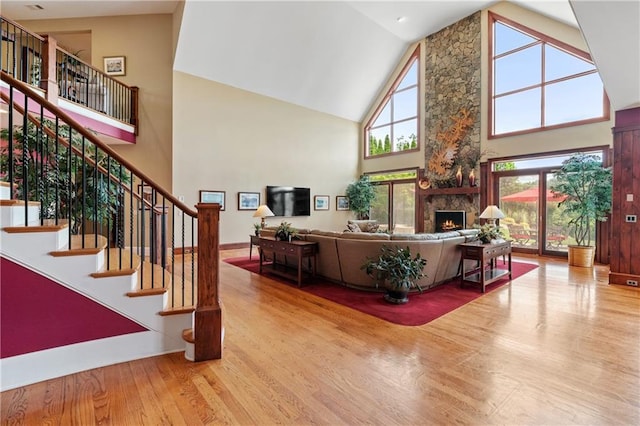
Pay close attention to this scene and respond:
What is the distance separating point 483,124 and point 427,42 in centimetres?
319

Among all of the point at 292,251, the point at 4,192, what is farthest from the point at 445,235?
the point at 4,192

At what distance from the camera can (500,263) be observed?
6137 millimetres

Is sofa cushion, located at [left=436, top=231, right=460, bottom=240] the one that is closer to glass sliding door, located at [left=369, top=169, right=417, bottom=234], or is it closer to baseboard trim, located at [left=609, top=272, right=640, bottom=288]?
baseboard trim, located at [left=609, top=272, right=640, bottom=288]

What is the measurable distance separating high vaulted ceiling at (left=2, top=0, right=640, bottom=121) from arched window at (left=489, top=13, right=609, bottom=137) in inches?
24.0

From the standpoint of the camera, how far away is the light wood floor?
5.61 ft

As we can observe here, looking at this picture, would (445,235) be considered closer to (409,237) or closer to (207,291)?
(409,237)

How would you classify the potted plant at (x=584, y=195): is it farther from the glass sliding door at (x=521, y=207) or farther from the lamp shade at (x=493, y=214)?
the lamp shade at (x=493, y=214)

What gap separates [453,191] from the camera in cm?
811

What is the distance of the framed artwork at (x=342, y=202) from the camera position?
10445 millimetres

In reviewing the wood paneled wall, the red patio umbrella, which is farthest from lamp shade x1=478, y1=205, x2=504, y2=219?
the red patio umbrella

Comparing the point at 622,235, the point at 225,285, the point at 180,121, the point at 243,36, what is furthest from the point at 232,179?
the point at 622,235

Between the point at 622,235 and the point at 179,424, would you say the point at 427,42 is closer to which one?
the point at 622,235

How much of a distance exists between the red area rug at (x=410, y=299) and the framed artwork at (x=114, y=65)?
6.37m

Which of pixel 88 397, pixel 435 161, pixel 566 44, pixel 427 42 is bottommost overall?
pixel 88 397
